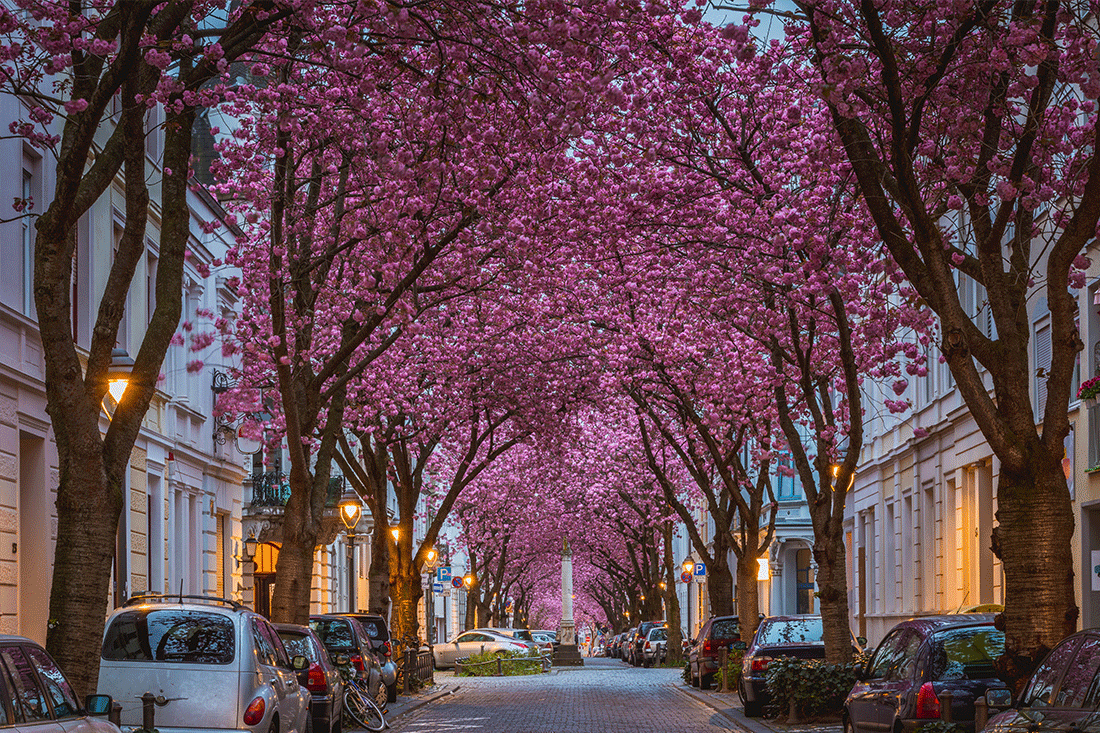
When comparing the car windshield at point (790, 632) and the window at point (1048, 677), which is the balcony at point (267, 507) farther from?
the window at point (1048, 677)

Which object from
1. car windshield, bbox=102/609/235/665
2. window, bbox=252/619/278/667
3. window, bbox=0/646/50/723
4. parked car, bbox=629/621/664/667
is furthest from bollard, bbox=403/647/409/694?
window, bbox=0/646/50/723

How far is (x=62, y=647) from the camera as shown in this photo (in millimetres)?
10789

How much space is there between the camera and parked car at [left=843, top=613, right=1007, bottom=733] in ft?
39.0

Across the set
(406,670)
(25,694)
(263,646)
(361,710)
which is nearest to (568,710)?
(406,670)

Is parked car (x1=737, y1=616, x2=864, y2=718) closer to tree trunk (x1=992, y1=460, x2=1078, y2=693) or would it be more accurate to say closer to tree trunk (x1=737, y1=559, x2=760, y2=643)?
tree trunk (x1=737, y1=559, x2=760, y2=643)

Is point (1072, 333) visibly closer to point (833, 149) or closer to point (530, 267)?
point (833, 149)

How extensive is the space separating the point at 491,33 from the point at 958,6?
3.49 meters

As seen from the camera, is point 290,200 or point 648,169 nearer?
point 290,200

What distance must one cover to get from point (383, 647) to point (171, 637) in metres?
13.9

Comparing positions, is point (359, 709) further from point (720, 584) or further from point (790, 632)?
point (720, 584)

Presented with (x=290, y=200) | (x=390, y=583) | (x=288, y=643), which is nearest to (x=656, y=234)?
(x=290, y=200)

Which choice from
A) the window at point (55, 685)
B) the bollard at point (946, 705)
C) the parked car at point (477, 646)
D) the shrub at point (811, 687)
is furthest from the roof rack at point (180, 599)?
the parked car at point (477, 646)

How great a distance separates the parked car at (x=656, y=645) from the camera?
2044 inches

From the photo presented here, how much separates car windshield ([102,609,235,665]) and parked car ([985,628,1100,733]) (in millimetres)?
6334
